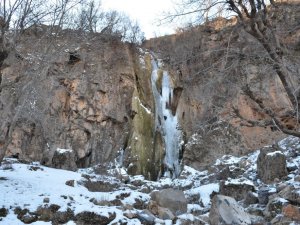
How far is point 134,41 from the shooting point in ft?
84.7

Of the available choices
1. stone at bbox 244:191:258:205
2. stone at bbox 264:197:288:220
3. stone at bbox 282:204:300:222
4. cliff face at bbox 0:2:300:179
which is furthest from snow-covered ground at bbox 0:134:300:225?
cliff face at bbox 0:2:300:179

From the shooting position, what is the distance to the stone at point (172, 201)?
9.52 m

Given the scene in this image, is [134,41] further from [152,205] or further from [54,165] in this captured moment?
[152,205]

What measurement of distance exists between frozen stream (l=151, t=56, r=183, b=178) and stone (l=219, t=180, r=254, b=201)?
739 centimetres

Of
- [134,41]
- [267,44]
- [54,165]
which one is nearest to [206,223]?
[267,44]

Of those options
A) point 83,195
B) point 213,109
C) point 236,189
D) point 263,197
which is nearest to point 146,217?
point 83,195

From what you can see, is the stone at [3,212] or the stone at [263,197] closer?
the stone at [3,212]

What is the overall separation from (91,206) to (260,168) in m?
6.72

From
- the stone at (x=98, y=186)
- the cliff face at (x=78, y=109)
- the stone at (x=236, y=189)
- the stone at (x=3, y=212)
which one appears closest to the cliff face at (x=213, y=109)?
the stone at (x=236, y=189)

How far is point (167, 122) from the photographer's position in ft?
68.9

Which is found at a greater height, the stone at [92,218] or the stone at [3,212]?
the stone at [3,212]

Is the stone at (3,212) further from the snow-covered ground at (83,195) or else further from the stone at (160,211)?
the stone at (160,211)

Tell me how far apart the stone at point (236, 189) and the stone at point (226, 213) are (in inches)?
98.1

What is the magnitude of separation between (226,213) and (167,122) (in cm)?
1298
